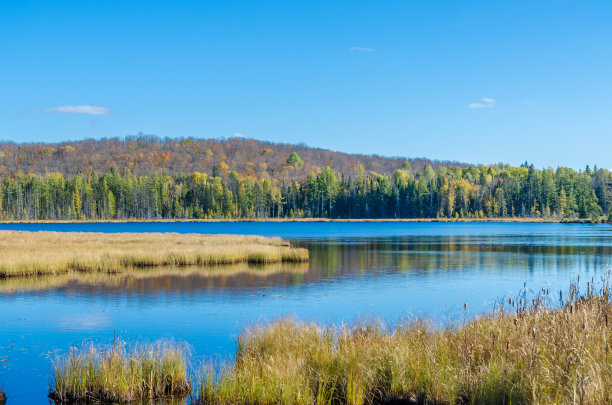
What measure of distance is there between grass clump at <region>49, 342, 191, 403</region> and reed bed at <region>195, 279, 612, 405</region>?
0.74 metres

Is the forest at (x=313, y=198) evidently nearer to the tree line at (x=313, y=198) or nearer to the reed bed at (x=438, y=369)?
the tree line at (x=313, y=198)

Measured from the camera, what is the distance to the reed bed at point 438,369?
8.55 metres

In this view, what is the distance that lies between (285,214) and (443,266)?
144 metres

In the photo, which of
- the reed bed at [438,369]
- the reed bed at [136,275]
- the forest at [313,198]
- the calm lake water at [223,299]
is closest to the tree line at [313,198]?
the forest at [313,198]

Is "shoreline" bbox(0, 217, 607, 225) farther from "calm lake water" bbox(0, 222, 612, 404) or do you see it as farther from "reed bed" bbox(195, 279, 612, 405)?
"reed bed" bbox(195, 279, 612, 405)

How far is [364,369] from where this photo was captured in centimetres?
1035

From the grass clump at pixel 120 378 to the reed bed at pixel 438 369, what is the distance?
0.74 meters

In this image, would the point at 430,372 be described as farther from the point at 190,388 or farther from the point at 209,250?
the point at 209,250

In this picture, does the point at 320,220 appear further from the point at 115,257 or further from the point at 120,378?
the point at 120,378

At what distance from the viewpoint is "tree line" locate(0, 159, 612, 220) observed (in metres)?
162

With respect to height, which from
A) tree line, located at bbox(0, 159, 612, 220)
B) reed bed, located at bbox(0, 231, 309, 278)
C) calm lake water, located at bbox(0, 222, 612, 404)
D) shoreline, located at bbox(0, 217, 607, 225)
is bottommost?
shoreline, located at bbox(0, 217, 607, 225)

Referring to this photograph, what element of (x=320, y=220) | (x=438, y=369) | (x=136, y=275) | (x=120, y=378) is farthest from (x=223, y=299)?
(x=320, y=220)

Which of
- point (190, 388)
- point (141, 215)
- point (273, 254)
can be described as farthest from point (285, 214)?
point (190, 388)

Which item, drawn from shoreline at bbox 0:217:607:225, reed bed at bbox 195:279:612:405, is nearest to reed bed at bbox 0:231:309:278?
reed bed at bbox 195:279:612:405
